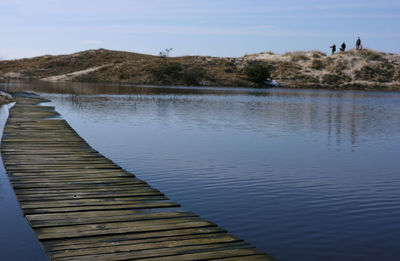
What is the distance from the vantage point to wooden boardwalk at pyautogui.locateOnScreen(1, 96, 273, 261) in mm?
7227

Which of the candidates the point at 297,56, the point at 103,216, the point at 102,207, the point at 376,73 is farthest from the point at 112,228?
the point at 297,56

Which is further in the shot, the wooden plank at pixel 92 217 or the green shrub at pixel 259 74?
the green shrub at pixel 259 74

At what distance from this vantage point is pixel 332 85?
303ft

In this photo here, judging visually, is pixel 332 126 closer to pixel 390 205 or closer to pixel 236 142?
pixel 236 142

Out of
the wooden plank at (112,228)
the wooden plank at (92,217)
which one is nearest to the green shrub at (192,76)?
the wooden plank at (92,217)

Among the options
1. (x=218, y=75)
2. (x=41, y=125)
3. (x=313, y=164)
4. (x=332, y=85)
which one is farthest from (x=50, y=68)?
(x=313, y=164)

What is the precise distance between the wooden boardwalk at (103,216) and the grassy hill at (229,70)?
75.4 m

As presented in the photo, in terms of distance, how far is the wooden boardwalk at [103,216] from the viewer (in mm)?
7227

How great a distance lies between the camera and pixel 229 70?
9931cm

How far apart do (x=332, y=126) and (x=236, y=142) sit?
1020cm

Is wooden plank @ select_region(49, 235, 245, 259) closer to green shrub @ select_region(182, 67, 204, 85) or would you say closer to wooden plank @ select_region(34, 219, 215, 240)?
wooden plank @ select_region(34, 219, 215, 240)

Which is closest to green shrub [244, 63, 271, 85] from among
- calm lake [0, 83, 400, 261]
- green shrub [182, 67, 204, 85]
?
green shrub [182, 67, 204, 85]

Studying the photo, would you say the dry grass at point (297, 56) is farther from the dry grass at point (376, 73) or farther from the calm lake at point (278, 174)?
the calm lake at point (278, 174)

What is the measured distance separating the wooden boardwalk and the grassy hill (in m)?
75.4
